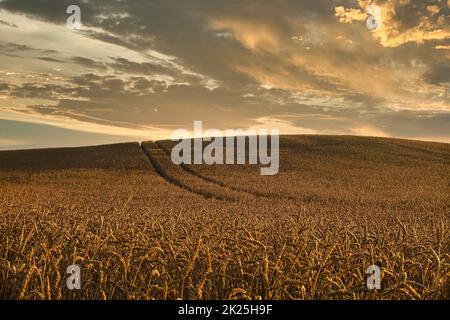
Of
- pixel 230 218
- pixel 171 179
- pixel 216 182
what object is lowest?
pixel 230 218

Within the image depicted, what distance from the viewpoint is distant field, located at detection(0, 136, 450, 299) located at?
4.73 meters

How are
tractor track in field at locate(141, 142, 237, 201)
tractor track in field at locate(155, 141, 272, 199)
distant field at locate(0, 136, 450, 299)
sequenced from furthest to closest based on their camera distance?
tractor track in field at locate(155, 141, 272, 199) → tractor track in field at locate(141, 142, 237, 201) → distant field at locate(0, 136, 450, 299)

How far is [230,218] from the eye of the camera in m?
14.4

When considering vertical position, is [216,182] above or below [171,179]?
below

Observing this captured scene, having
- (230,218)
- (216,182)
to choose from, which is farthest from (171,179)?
(230,218)

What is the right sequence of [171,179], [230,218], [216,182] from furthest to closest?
1. [171,179]
2. [216,182]
3. [230,218]

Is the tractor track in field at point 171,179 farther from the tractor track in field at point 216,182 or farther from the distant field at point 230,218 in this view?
the tractor track in field at point 216,182

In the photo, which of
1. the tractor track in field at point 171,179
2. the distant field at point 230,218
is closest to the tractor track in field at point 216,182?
the distant field at point 230,218

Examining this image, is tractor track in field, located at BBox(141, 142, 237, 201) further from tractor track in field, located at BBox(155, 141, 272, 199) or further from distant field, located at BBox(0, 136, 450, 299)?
tractor track in field, located at BBox(155, 141, 272, 199)

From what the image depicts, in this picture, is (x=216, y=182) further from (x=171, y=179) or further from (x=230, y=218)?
(x=230, y=218)

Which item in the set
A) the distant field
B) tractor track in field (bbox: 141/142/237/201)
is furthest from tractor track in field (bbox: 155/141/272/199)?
tractor track in field (bbox: 141/142/237/201)

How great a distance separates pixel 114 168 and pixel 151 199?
2157cm

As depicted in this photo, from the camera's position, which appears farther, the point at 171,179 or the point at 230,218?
the point at 171,179

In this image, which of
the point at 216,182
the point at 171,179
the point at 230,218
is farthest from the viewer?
the point at 171,179
